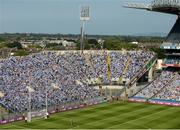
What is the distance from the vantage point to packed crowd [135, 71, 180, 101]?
6226 centimetres

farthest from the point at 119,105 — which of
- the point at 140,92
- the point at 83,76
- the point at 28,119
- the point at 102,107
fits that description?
the point at 28,119

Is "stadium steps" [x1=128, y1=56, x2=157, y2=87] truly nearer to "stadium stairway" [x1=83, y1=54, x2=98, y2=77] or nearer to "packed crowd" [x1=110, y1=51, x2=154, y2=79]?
"packed crowd" [x1=110, y1=51, x2=154, y2=79]

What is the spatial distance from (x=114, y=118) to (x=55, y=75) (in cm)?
1771

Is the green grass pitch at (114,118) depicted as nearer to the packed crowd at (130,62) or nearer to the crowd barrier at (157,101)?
the crowd barrier at (157,101)

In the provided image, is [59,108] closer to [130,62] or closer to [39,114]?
[39,114]

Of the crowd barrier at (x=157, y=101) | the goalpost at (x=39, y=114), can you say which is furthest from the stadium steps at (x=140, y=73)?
the goalpost at (x=39, y=114)

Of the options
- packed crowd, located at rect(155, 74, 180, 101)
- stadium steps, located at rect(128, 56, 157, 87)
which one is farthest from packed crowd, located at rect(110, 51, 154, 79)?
packed crowd, located at rect(155, 74, 180, 101)

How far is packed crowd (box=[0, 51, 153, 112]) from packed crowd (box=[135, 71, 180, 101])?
5082 millimetres

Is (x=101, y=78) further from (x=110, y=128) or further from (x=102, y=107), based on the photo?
(x=110, y=128)

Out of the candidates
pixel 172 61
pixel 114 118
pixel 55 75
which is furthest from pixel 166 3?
pixel 114 118

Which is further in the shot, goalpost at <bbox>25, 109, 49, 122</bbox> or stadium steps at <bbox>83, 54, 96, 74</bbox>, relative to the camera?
stadium steps at <bbox>83, 54, 96, 74</bbox>

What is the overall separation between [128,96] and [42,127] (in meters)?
24.3

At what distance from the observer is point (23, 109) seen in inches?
2019

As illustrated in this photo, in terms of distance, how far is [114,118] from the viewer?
5006 cm
